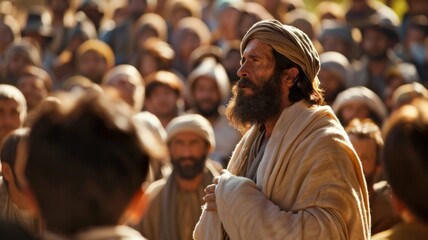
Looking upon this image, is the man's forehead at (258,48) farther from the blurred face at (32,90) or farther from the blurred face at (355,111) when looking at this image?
the blurred face at (32,90)

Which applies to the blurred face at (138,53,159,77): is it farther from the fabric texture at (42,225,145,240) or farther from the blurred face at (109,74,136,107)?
the fabric texture at (42,225,145,240)

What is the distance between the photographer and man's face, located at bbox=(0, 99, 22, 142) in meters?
10.4

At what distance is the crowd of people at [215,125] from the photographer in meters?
3.71

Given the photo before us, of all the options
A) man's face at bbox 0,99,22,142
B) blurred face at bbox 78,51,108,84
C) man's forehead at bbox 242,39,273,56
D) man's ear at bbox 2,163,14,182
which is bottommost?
blurred face at bbox 78,51,108,84

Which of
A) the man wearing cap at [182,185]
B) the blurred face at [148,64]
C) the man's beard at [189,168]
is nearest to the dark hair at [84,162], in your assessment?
the man wearing cap at [182,185]

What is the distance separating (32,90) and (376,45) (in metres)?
4.04

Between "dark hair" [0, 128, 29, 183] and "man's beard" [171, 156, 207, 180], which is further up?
"dark hair" [0, 128, 29, 183]

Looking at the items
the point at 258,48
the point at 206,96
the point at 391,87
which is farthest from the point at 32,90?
the point at 258,48

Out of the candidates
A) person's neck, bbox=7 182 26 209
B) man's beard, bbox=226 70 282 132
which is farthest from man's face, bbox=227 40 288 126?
person's neck, bbox=7 182 26 209

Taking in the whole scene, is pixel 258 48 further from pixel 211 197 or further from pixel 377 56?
pixel 377 56

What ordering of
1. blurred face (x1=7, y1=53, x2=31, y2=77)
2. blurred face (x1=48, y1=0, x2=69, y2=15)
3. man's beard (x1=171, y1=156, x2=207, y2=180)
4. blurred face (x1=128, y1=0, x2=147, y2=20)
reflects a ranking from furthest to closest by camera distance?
blurred face (x1=48, y1=0, x2=69, y2=15) → blurred face (x1=128, y1=0, x2=147, y2=20) → blurred face (x1=7, y1=53, x2=31, y2=77) → man's beard (x1=171, y1=156, x2=207, y2=180)

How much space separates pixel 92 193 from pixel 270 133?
3.09 meters

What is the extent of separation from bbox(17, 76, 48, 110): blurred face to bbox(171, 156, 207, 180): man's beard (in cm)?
360

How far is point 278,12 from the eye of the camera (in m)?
16.8
